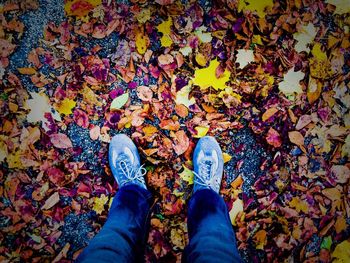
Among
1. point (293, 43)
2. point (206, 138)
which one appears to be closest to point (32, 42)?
point (206, 138)

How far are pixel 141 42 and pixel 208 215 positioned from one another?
119cm

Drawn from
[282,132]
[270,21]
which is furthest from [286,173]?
[270,21]

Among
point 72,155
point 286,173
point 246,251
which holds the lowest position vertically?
point 246,251

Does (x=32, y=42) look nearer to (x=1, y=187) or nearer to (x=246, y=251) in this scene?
(x=1, y=187)

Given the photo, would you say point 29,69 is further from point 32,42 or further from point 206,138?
point 206,138

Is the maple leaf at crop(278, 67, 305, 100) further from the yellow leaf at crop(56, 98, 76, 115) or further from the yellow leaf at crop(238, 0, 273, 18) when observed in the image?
the yellow leaf at crop(56, 98, 76, 115)

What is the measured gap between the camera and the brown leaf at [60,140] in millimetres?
1959

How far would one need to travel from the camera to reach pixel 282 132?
1.93 meters

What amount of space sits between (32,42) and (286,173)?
1924mm

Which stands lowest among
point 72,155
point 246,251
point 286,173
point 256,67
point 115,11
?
point 246,251

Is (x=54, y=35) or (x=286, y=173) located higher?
(x=54, y=35)

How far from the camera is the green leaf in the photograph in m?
1.95

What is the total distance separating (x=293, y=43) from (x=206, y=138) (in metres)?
0.85

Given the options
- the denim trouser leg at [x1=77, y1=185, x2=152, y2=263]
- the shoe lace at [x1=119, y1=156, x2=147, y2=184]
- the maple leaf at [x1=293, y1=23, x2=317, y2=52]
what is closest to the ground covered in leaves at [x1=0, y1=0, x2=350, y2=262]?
the maple leaf at [x1=293, y1=23, x2=317, y2=52]
